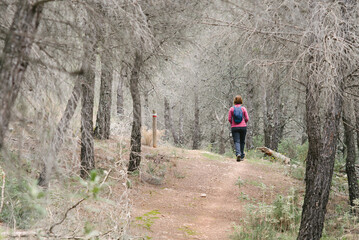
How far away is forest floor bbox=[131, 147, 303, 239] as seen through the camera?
707 cm

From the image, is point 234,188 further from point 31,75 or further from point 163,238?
point 31,75

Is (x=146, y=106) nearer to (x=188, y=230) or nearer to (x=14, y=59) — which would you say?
(x=188, y=230)

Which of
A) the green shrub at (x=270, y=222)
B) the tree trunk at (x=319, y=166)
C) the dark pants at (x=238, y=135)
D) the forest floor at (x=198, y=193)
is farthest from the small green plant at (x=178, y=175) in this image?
the tree trunk at (x=319, y=166)

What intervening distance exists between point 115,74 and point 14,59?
226 centimetres

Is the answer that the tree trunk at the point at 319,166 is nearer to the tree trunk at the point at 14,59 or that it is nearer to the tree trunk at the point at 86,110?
the tree trunk at the point at 86,110

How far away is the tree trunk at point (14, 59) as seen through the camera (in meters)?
2.37

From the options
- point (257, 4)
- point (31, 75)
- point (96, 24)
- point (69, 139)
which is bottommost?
point (69, 139)

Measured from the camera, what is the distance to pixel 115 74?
15.3 feet

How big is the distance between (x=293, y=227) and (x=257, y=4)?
438cm

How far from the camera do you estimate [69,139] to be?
11.4ft

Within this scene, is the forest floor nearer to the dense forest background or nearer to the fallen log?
the dense forest background

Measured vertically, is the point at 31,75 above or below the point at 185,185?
above

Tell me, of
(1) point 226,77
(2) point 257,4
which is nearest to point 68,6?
(2) point 257,4

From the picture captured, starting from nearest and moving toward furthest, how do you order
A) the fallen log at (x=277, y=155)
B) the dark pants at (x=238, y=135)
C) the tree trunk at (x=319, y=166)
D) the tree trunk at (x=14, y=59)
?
the tree trunk at (x=14, y=59) < the tree trunk at (x=319, y=166) < the dark pants at (x=238, y=135) < the fallen log at (x=277, y=155)
